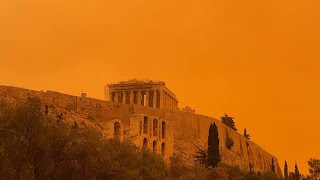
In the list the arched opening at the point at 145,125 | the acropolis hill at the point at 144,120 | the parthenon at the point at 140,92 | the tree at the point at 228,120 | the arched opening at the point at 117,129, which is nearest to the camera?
the acropolis hill at the point at 144,120

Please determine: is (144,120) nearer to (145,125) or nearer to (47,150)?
(145,125)

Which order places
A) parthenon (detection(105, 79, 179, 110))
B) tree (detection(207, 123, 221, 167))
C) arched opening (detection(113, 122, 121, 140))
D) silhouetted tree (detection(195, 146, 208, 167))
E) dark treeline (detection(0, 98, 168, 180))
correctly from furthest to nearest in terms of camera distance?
parthenon (detection(105, 79, 179, 110)) → silhouetted tree (detection(195, 146, 208, 167)) → tree (detection(207, 123, 221, 167)) → arched opening (detection(113, 122, 121, 140)) → dark treeline (detection(0, 98, 168, 180))

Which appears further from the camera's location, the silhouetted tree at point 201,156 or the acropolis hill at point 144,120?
the silhouetted tree at point 201,156

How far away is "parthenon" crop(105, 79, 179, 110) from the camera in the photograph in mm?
74750

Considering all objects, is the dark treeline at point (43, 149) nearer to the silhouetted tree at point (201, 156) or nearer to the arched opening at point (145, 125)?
the arched opening at point (145, 125)

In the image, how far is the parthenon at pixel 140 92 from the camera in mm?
74750

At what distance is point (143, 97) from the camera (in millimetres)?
76875

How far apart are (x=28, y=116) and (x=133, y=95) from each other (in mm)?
47933

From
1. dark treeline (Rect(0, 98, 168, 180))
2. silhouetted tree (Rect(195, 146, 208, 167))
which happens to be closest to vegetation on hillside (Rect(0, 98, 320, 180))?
dark treeline (Rect(0, 98, 168, 180))

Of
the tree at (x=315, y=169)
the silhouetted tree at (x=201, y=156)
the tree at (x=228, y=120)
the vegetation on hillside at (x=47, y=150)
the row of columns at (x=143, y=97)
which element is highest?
the row of columns at (x=143, y=97)

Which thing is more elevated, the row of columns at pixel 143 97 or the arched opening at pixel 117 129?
the row of columns at pixel 143 97

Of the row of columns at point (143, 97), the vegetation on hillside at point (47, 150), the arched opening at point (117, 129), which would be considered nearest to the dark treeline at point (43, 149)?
the vegetation on hillside at point (47, 150)

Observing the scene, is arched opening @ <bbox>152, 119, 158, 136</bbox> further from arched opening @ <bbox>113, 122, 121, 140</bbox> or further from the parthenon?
the parthenon

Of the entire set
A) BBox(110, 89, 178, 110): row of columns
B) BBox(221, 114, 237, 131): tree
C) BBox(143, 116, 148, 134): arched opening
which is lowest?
BBox(143, 116, 148, 134): arched opening
